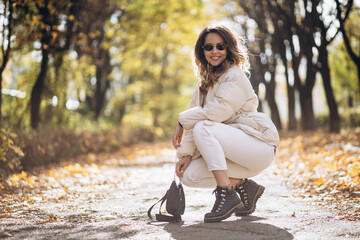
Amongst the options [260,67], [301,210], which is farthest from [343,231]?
[260,67]

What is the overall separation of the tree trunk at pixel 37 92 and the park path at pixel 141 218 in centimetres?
490

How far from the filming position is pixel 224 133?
11.5ft

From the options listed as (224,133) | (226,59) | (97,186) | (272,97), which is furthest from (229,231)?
(272,97)

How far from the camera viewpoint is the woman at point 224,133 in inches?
136

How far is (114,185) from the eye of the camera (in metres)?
6.25

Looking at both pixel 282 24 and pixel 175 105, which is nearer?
pixel 282 24

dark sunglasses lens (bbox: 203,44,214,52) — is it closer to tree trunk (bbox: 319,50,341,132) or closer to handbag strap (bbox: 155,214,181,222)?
handbag strap (bbox: 155,214,181,222)

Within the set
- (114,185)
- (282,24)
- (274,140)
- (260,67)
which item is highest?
(282,24)

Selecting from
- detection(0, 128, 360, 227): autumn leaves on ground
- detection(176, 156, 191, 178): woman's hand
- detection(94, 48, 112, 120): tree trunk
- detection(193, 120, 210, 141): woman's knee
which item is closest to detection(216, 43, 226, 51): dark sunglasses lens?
detection(193, 120, 210, 141): woman's knee

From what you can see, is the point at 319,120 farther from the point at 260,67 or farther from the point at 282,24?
the point at 282,24

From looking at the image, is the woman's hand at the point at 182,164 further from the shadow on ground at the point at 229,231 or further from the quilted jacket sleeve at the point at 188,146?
the shadow on ground at the point at 229,231

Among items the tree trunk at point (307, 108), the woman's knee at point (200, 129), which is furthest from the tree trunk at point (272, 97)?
the woman's knee at point (200, 129)

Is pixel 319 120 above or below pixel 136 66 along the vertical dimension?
below

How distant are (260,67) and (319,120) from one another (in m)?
4.78
